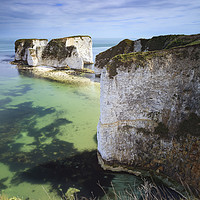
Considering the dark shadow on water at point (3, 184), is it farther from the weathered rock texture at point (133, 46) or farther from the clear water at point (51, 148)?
the weathered rock texture at point (133, 46)

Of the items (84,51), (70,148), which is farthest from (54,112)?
(84,51)

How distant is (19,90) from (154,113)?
32049 millimetres

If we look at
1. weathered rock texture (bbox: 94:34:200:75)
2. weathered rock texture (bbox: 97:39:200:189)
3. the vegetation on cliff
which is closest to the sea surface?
weathered rock texture (bbox: 97:39:200:189)

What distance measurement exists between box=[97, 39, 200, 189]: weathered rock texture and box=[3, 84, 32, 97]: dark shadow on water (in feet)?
87.8

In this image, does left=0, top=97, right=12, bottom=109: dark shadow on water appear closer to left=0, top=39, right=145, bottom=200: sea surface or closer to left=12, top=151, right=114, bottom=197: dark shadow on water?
left=0, top=39, right=145, bottom=200: sea surface

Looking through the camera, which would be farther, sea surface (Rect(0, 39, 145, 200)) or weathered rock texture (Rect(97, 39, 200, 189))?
sea surface (Rect(0, 39, 145, 200))

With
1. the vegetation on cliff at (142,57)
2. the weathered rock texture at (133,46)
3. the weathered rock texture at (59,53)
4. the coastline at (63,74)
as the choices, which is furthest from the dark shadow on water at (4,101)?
the weathered rock texture at (59,53)

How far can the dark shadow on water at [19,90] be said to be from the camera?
110 feet

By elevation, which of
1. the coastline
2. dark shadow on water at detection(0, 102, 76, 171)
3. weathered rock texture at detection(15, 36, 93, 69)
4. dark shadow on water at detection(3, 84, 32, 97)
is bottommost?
dark shadow on water at detection(0, 102, 76, 171)

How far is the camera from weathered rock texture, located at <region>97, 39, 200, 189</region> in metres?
11.3

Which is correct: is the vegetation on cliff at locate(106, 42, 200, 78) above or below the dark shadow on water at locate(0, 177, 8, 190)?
above

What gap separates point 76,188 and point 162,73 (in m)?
10.3

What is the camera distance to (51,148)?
54.4ft

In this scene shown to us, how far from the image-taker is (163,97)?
12156 millimetres
